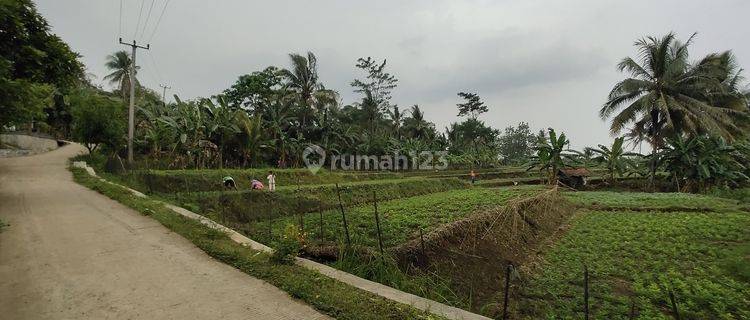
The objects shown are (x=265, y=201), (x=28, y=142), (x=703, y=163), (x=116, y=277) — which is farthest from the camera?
(x=28, y=142)

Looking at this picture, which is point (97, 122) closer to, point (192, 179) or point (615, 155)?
point (192, 179)

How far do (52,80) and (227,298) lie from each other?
978 centimetres

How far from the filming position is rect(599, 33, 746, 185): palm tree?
23.6m

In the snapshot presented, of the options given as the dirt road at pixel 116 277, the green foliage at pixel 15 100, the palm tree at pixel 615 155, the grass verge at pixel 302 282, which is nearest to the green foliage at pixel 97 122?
the green foliage at pixel 15 100

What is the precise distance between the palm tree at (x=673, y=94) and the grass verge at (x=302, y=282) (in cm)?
2550

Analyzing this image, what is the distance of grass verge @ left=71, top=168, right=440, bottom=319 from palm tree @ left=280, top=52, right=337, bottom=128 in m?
27.2

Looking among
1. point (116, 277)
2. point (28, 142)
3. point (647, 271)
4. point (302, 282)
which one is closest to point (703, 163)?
point (647, 271)

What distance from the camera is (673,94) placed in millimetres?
24906

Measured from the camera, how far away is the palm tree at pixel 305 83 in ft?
112

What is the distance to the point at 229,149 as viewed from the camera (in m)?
26.4

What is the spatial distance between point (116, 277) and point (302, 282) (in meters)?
2.70

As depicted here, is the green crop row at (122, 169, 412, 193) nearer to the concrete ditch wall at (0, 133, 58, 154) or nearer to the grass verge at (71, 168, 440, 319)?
the grass verge at (71, 168, 440, 319)

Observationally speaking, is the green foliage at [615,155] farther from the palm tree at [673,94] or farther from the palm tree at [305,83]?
the palm tree at [305,83]

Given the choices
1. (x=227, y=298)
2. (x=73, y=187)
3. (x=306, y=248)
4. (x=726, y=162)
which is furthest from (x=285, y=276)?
(x=726, y=162)
